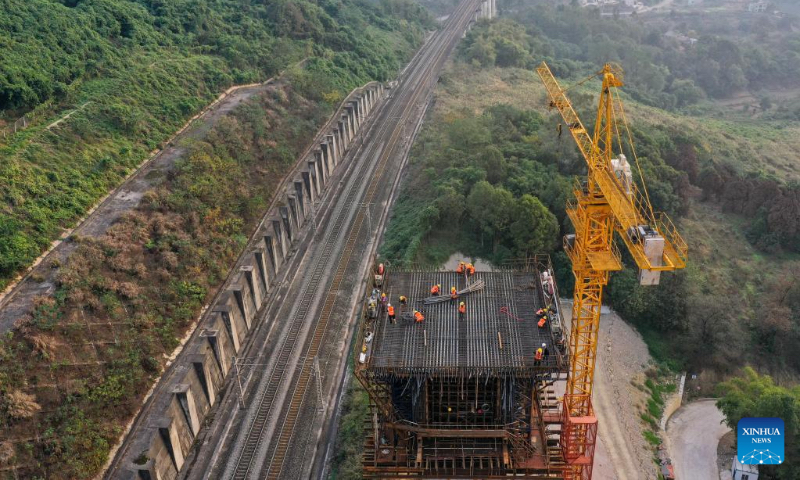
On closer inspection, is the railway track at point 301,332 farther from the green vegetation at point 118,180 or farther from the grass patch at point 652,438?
the grass patch at point 652,438

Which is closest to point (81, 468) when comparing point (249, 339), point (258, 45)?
point (249, 339)

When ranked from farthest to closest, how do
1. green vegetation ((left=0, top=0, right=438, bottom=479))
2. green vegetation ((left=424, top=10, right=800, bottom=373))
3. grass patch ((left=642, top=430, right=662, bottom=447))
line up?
green vegetation ((left=424, top=10, right=800, bottom=373)) < grass patch ((left=642, top=430, right=662, bottom=447)) < green vegetation ((left=0, top=0, right=438, bottom=479))

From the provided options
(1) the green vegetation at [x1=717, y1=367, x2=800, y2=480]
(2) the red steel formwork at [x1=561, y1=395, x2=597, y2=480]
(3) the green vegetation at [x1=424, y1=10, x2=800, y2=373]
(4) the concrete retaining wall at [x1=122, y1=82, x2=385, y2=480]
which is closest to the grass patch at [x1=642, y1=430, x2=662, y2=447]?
(1) the green vegetation at [x1=717, y1=367, x2=800, y2=480]

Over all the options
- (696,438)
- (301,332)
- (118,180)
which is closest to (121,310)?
(301,332)

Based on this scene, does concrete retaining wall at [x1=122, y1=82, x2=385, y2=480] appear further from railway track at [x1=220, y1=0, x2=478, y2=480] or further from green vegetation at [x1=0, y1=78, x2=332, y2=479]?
railway track at [x1=220, y1=0, x2=478, y2=480]

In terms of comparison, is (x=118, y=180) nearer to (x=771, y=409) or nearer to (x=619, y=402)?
(x=619, y=402)

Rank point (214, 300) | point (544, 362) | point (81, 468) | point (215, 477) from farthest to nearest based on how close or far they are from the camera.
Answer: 1. point (214, 300)
2. point (215, 477)
3. point (81, 468)
4. point (544, 362)

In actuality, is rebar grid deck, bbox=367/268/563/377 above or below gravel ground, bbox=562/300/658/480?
above

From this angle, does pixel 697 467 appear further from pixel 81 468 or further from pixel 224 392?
pixel 81 468
